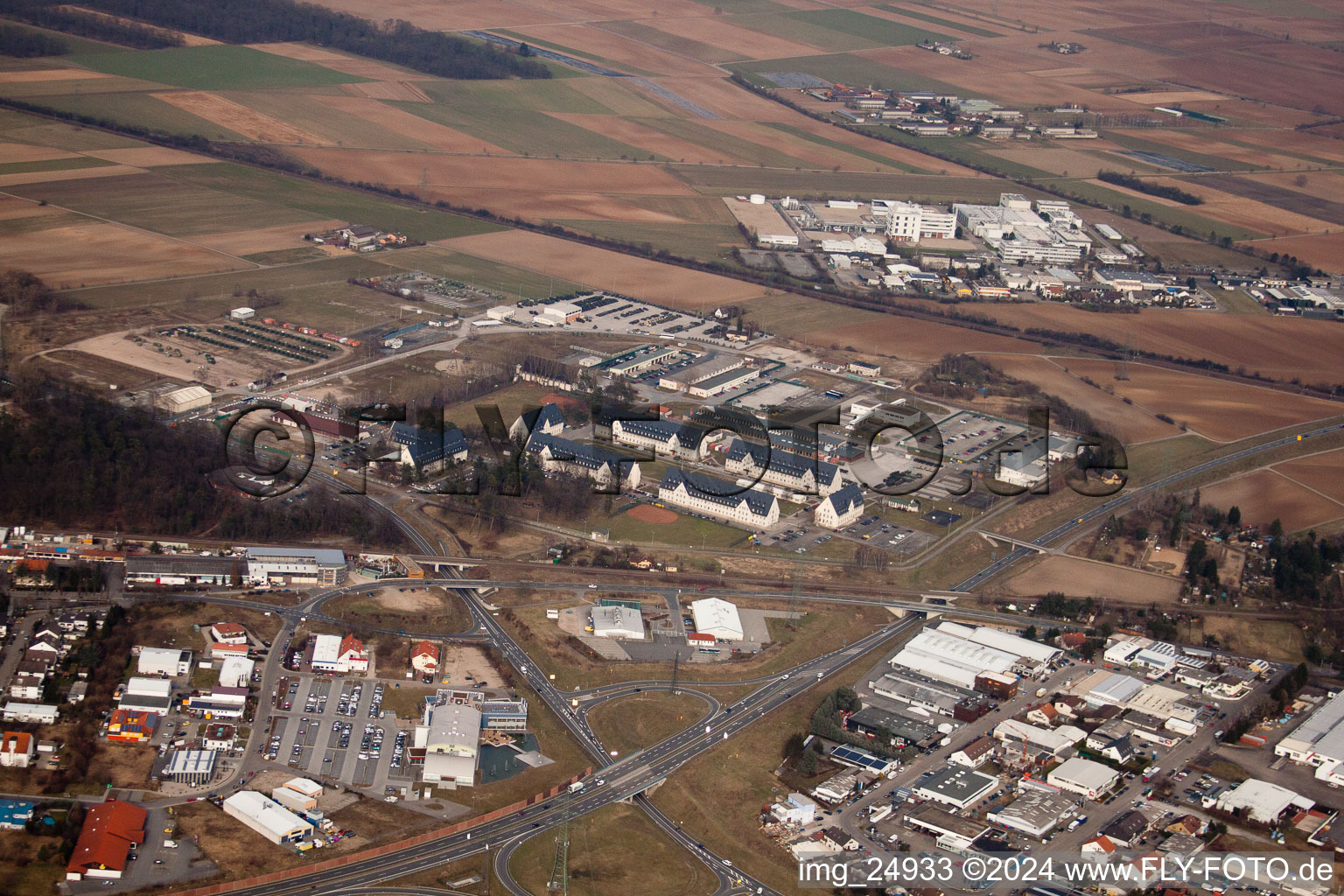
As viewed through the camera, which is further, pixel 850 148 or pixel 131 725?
pixel 850 148

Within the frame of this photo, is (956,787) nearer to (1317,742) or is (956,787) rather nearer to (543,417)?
(1317,742)

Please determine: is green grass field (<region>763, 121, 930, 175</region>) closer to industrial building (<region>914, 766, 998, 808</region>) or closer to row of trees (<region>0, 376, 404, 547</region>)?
row of trees (<region>0, 376, 404, 547</region>)

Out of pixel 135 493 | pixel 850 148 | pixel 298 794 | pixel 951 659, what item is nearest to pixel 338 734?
pixel 298 794

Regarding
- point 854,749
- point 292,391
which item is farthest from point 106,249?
point 854,749

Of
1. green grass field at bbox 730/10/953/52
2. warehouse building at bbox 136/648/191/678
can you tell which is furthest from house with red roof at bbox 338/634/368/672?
green grass field at bbox 730/10/953/52

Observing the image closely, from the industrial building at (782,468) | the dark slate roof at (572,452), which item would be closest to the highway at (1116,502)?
the industrial building at (782,468)

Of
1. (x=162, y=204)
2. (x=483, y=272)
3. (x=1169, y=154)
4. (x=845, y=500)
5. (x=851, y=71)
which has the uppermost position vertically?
(x=851, y=71)
